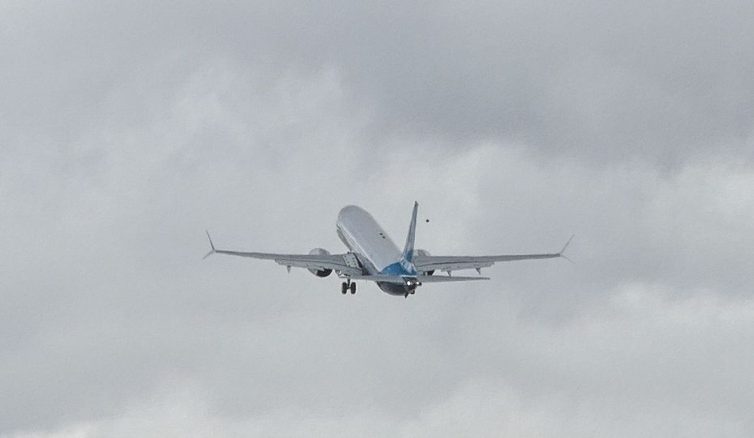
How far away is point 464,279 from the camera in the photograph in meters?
187

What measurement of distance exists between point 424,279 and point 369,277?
5757mm

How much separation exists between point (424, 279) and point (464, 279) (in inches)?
492

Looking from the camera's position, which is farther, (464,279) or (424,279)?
(424,279)

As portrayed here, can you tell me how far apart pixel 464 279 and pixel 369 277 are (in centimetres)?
1346

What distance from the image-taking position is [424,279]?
19875 cm

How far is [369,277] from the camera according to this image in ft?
646
